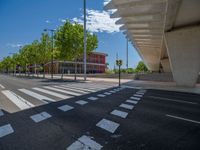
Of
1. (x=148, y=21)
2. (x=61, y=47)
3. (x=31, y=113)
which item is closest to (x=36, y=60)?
(x=61, y=47)

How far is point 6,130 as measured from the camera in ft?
17.9

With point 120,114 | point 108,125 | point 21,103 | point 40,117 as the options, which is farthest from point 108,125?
point 21,103

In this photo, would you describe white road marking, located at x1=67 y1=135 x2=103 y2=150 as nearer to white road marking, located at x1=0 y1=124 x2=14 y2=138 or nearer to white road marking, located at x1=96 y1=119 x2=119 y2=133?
white road marking, located at x1=96 y1=119 x2=119 y2=133

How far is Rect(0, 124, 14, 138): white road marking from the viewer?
5.20m

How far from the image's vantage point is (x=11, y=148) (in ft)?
13.9

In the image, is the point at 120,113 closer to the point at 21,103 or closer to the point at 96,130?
the point at 96,130

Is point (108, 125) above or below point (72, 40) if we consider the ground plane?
below

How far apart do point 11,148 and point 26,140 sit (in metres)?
0.50

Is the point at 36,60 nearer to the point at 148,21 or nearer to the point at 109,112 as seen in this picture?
the point at 148,21

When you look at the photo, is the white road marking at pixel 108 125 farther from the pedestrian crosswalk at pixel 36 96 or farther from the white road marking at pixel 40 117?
the pedestrian crosswalk at pixel 36 96

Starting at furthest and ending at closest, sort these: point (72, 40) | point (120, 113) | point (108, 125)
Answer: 1. point (72, 40)
2. point (120, 113)
3. point (108, 125)

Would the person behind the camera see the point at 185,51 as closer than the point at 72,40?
Yes

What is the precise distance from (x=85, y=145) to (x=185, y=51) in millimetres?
17490

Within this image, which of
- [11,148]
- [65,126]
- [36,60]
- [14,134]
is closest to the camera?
[11,148]
